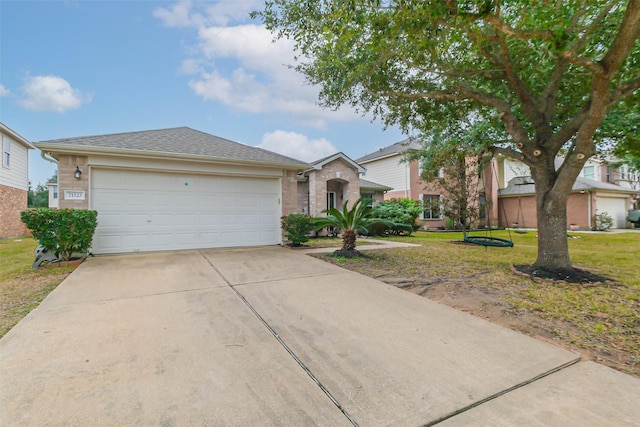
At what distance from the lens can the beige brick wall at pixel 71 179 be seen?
7.20 m

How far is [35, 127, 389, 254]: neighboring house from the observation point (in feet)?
24.5

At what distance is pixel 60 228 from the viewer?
6.15 m

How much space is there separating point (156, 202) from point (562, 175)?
9811 mm

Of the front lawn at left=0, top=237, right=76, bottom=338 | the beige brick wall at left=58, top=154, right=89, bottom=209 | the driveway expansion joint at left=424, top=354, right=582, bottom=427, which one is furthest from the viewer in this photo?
the beige brick wall at left=58, top=154, right=89, bottom=209

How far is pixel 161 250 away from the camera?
27.1 ft

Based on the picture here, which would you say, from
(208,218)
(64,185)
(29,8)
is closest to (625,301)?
(208,218)

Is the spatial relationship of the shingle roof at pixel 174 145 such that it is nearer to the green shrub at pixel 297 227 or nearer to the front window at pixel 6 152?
the green shrub at pixel 297 227

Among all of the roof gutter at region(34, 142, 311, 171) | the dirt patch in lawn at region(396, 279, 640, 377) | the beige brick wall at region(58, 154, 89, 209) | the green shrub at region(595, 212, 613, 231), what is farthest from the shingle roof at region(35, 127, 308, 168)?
the green shrub at region(595, 212, 613, 231)

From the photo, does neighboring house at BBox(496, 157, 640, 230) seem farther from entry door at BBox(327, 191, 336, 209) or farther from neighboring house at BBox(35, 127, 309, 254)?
neighboring house at BBox(35, 127, 309, 254)

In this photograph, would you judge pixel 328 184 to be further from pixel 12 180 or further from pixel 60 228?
pixel 12 180

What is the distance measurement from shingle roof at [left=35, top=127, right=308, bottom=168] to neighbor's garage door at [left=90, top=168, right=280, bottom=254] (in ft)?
2.38

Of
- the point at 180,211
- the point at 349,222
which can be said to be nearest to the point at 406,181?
the point at 349,222

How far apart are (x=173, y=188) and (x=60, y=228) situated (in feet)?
9.39

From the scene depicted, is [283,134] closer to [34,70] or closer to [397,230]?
[397,230]
